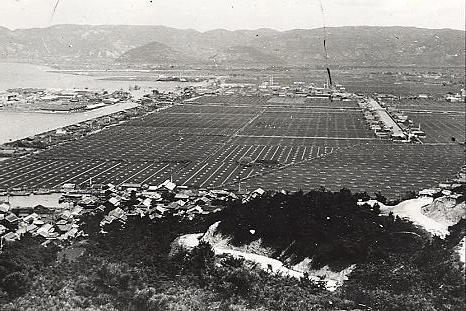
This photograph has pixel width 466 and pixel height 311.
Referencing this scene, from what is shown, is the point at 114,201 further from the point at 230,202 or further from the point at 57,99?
the point at 57,99

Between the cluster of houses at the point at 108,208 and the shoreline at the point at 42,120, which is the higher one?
the cluster of houses at the point at 108,208

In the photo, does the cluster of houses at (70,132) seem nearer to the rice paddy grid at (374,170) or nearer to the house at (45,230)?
the house at (45,230)

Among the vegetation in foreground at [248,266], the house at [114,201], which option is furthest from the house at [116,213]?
the house at [114,201]

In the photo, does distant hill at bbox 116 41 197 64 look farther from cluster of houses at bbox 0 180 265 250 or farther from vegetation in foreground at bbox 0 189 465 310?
vegetation in foreground at bbox 0 189 465 310

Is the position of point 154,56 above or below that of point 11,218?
above

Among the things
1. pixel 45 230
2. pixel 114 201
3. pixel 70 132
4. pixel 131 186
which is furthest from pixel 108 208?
pixel 70 132
